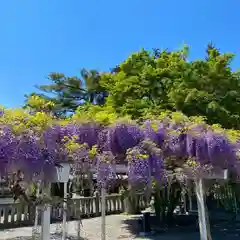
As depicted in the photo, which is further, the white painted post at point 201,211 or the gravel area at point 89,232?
the gravel area at point 89,232

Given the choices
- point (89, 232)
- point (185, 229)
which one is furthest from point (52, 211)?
point (185, 229)

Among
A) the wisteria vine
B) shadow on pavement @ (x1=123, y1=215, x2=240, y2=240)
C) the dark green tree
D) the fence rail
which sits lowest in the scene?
shadow on pavement @ (x1=123, y1=215, x2=240, y2=240)

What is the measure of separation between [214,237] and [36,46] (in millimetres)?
10934

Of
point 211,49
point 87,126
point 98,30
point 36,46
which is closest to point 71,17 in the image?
point 98,30

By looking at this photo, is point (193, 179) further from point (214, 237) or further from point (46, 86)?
point (46, 86)

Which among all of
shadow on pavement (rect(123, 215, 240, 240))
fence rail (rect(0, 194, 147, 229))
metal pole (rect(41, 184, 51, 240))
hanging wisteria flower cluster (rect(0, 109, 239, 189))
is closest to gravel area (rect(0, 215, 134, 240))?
shadow on pavement (rect(123, 215, 240, 240))

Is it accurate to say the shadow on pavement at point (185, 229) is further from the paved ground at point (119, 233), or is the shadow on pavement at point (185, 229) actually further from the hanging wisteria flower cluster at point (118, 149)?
the hanging wisteria flower cluster at point (118, 149)

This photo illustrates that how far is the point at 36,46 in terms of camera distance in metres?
14.8

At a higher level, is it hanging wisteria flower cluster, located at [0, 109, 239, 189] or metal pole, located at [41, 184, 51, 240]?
hanging wisteria flower cluster, located at [0, 109, 239, 189]

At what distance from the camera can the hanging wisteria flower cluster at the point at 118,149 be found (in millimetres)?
4645

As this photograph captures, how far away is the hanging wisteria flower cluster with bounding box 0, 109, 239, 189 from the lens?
4.64m

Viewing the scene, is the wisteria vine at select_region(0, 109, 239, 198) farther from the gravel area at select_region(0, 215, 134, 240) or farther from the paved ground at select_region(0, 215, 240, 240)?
the gravel area at select_region(0, 215, 134, 240)

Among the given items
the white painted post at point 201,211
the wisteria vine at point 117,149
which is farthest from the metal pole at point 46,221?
the white painted post at point 201,211

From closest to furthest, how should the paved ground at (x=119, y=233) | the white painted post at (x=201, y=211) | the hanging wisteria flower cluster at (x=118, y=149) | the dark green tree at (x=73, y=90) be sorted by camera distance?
the hanging wisteria flower cluster at (x=118, y=149) → the white painted post at (x=201, y=211) → the paved ground at (x=119, y=233) → the dark green tree at (x=73, y=90)
